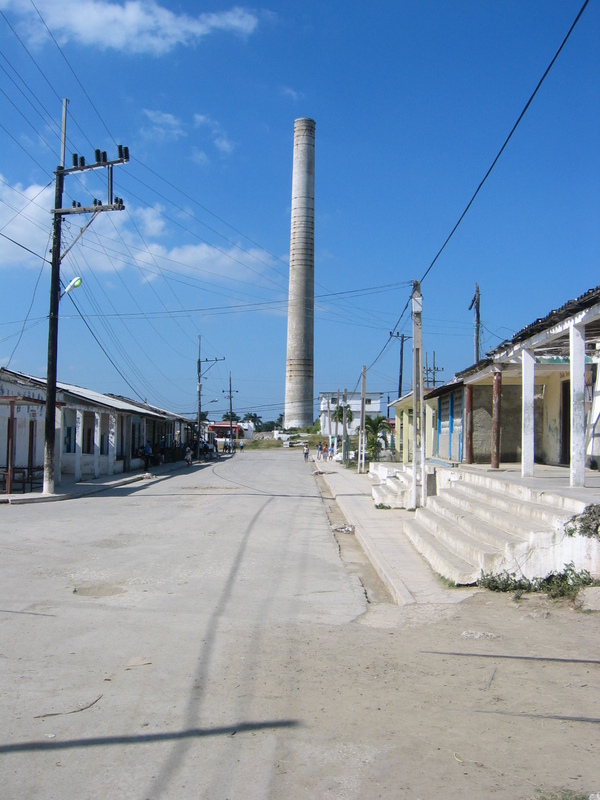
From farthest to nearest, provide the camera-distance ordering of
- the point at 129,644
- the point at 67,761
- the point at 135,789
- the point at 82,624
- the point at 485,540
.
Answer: the point at 485,540 → the point at 82,624 → the point at 129,644 → the point at 67,761 → the point at 135,789

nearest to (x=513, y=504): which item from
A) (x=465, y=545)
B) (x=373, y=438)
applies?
(x=465, y=545)

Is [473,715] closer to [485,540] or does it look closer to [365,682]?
[365,682]

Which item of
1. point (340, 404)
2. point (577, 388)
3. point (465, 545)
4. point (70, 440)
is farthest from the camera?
point (340, 404)

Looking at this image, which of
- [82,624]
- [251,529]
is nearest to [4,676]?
[82,624]

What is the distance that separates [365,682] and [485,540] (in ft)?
14.3

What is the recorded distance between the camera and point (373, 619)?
7.72 m

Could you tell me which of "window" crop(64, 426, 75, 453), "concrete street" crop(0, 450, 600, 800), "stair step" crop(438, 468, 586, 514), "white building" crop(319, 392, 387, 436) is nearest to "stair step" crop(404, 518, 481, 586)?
"concrete street" crop(0, 450, 600, 800)

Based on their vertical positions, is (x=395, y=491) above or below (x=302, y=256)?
below

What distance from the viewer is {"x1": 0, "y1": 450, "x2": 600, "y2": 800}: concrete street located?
13.0ft

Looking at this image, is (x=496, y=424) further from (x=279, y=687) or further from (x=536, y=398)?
(x=279, y=687)

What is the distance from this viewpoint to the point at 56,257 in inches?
886

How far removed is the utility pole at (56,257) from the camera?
22.1 metres

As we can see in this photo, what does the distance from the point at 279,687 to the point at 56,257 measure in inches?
779

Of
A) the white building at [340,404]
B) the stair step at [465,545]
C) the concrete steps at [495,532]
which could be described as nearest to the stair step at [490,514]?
the concrete steps at [495,532]
